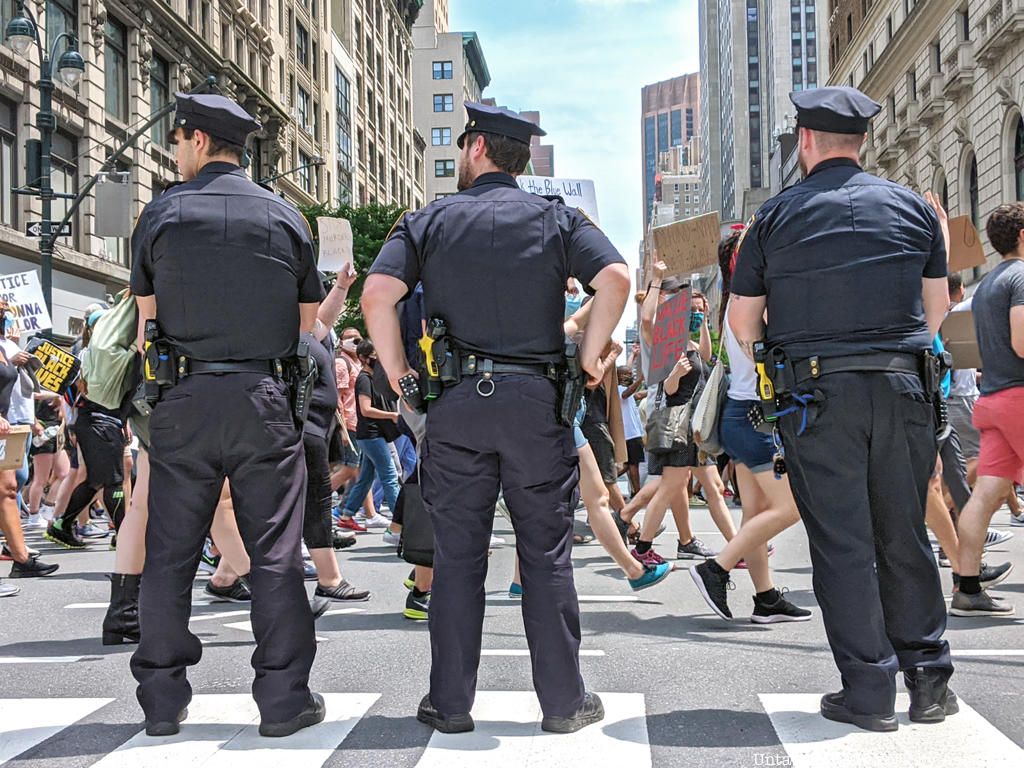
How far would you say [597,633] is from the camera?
5.87 metres

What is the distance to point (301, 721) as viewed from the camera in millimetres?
3881

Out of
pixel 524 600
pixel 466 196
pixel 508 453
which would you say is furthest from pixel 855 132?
pixel 524 600

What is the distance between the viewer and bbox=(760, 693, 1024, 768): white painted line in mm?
3445

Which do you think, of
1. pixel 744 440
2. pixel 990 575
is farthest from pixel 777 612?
pixel 990 575

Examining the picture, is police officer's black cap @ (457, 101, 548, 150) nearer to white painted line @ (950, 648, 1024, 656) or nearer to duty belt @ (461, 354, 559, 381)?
duty belt @ (461, 354, 559, 381)

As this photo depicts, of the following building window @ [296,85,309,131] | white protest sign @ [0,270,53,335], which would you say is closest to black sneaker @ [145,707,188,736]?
white protest sign @ [0,270,53,335]

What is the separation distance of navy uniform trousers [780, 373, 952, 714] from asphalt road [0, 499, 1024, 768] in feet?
1.01

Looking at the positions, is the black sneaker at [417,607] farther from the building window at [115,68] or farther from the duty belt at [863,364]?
the building window at [115,68]

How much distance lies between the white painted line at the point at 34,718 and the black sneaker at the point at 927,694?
2.79 metres

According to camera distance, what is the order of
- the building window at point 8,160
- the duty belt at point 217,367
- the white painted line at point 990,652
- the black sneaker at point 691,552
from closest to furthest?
1. the duty belt at point 217,367
2. the white painted line at point 990,652
3. the black sneaker at point 691,552
4. the building window at point 8,160

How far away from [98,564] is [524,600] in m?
6.14

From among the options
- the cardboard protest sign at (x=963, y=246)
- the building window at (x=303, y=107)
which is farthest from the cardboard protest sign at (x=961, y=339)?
the building window at (x=303, y=107)

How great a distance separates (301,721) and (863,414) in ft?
6.83

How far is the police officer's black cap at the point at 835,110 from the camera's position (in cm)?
416
